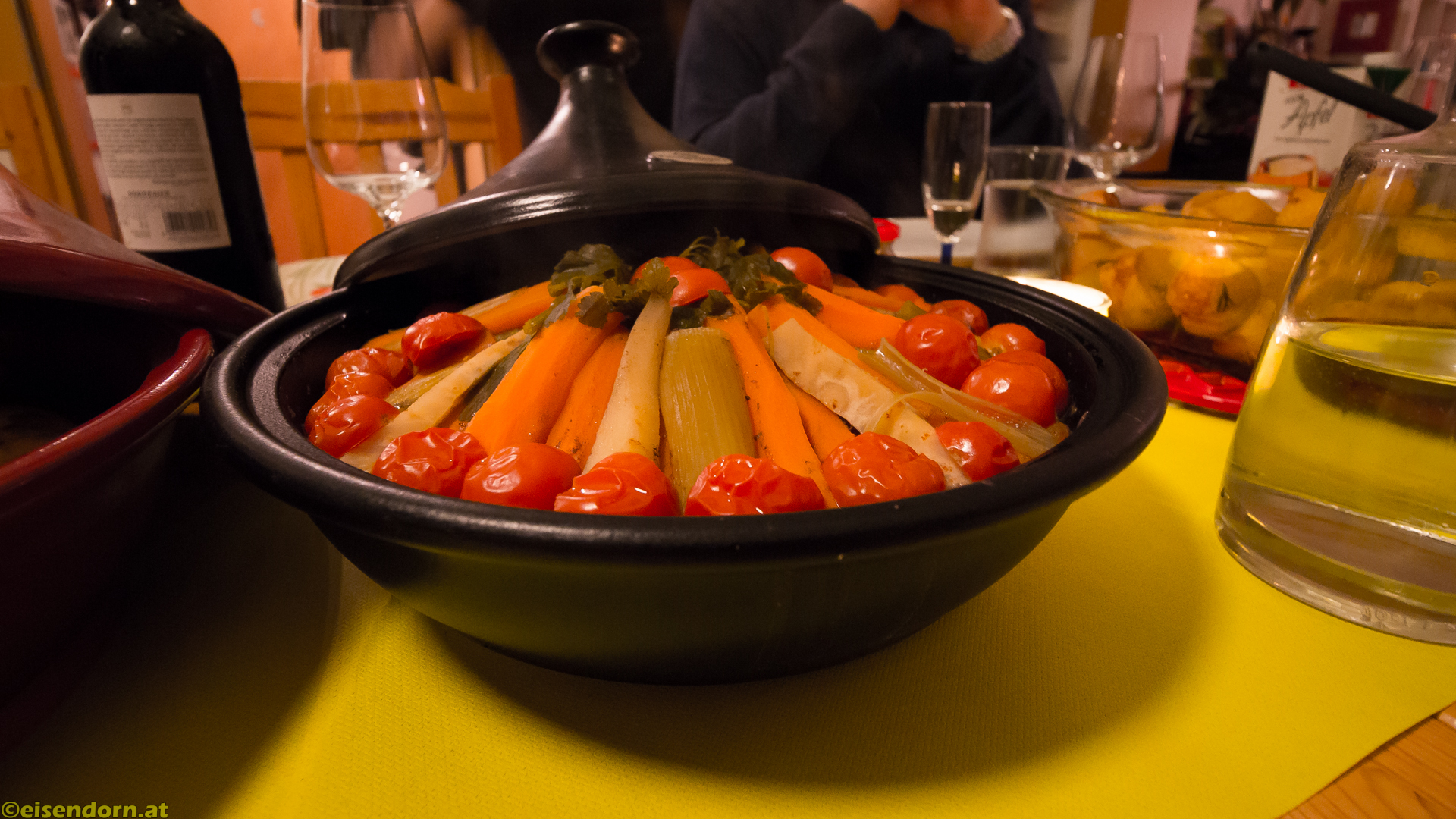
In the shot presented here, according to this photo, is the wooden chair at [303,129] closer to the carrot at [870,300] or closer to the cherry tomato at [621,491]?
the carrot at [870,300]

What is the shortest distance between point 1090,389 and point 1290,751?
0.51 m

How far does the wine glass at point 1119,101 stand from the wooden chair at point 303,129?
2466mm

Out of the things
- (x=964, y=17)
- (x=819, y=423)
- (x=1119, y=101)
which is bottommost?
(x=819, y=423)

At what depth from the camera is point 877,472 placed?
0.81m

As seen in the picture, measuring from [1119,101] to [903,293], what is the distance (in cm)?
196

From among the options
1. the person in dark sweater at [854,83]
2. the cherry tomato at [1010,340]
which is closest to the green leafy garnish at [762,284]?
the cherry tomato at [1010,340]

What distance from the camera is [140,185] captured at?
1.66m

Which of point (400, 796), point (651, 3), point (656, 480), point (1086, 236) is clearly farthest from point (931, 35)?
point (400, 796)

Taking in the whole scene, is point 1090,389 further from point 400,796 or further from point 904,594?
point 400,796

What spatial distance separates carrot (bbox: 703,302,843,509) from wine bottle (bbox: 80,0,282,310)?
1387mm

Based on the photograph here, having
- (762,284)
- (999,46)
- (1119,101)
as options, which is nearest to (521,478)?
(762,284)

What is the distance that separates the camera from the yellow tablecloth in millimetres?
673

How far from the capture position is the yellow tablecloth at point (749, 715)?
2.21 feet

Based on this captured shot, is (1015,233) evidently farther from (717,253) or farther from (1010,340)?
(717,253)
